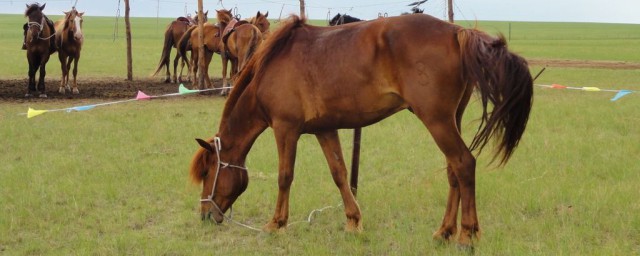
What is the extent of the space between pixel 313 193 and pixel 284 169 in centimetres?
134

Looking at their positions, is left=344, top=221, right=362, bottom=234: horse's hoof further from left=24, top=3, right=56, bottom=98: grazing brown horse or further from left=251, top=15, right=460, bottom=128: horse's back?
left=24, top=3, right=56, bottom=98: grazing brown horse

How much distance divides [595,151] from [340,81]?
4720mm

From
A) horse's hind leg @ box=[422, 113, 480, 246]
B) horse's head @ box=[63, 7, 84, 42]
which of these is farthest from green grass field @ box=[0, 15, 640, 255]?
horse's head @ box=[63, 7, 84, 42]

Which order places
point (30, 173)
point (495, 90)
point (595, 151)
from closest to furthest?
point (495, 90), point (30, 173), point (595, 151)

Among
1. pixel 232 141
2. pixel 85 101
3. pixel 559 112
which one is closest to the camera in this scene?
pixel 232 141

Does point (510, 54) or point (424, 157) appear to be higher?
point (510, 54)

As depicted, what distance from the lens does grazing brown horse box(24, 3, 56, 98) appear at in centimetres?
1545

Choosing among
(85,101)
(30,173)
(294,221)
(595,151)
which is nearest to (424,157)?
(595,151)

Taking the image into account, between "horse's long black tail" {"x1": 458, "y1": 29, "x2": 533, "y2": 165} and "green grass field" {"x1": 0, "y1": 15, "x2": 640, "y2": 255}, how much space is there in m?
0.95

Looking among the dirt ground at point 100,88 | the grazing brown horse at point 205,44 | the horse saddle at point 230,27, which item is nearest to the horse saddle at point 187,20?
the grazing brown horse at point 205,44

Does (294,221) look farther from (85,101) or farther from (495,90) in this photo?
(85,101)

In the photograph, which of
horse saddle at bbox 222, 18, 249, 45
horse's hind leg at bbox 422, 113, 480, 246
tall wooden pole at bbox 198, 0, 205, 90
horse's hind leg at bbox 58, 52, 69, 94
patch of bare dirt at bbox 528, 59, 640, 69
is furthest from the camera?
patch of bare dirt at bbox 528, 59, 640, 69

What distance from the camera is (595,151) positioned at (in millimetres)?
8906

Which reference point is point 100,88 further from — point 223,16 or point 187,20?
point 187,20
